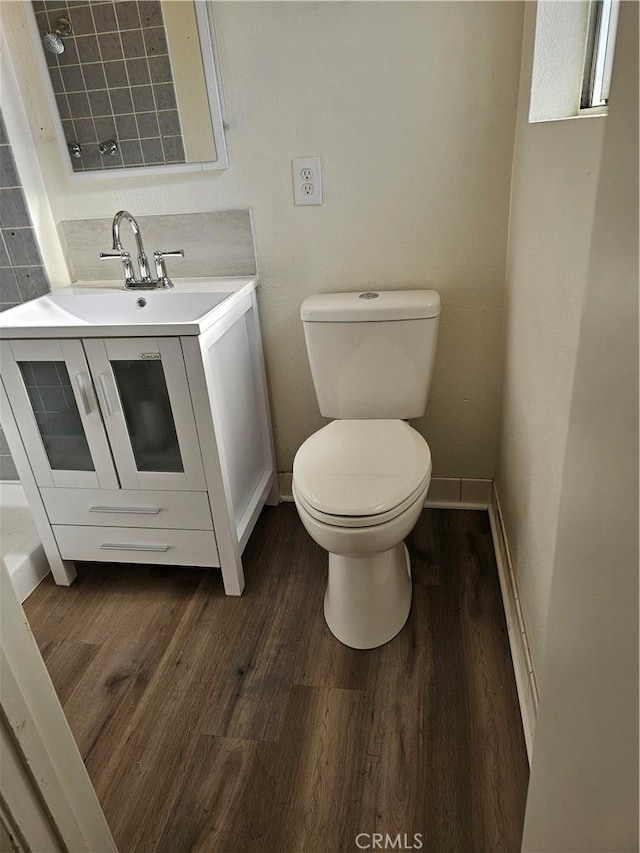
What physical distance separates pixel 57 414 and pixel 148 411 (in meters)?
0.28

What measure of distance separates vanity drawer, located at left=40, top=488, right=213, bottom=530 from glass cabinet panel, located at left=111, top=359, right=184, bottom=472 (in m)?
0.10

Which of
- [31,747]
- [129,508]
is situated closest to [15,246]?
[129,508]

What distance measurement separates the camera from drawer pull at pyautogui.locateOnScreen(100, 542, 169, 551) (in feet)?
5.83

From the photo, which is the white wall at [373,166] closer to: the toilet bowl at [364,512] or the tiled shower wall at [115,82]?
the tiled shower wall at [115,82]

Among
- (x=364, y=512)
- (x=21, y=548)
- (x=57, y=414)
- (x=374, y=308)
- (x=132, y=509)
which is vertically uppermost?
(x=374, y=308)

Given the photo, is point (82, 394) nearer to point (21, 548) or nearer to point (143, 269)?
point (143, 269)

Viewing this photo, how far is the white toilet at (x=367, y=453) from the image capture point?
55.6 inches

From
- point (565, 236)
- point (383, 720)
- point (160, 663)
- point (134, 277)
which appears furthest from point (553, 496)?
point (134, 277)

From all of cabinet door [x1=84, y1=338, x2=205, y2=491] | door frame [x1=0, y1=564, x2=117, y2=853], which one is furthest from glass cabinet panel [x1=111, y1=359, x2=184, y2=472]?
door frame [x1=0, y1=564, x2=117, y2=853]

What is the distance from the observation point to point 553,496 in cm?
115

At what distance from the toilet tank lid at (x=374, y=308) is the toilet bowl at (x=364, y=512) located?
310 millimetres

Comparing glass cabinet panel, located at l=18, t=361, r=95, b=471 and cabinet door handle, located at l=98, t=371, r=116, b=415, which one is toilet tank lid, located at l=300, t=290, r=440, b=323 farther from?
glass cabinet panel, located at l=18, t=361, r=95, b=471

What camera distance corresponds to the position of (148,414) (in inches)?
63.9

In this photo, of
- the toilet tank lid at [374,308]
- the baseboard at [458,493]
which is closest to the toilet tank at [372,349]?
the toilet tank lid at [374,308]
